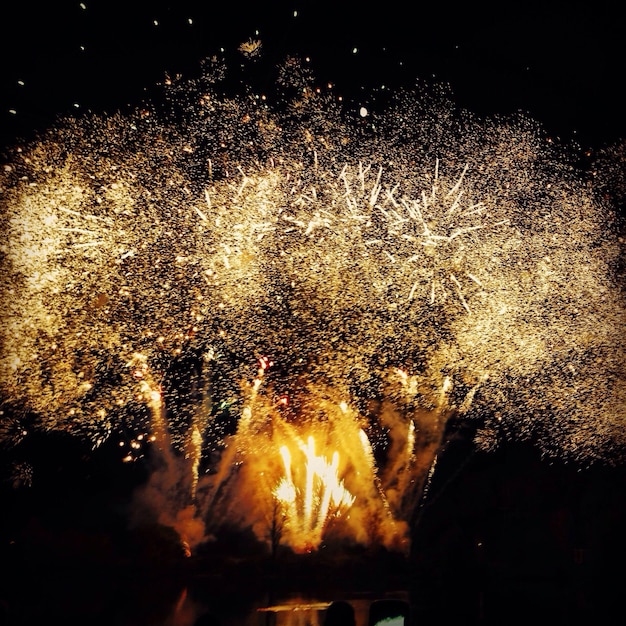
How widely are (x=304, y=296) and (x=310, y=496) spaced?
196 cm

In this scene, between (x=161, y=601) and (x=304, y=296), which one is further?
(x=161, y=601)

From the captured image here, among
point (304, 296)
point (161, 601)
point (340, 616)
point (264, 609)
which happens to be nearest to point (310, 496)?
point (264, 609)

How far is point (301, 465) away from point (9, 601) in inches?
108

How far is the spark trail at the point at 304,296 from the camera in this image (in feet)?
11.8

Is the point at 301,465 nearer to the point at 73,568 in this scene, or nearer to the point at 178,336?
the point at 178,336

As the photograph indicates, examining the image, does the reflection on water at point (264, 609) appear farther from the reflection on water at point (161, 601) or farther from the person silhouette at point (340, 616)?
the person silhouette at point (340, 616)

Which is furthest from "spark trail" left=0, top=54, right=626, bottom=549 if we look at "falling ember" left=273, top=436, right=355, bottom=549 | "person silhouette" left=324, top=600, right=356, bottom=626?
"person silhouette" left=324, top=600, right=356, bottom=626

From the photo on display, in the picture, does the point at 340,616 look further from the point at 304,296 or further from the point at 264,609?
the point at 264,609

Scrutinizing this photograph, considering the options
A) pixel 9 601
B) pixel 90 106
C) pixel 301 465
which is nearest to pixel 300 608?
pixel 301 465

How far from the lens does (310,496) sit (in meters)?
4.54

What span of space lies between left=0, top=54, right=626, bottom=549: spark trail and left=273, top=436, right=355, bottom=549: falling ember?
0.02 m

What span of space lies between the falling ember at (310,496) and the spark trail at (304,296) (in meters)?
0.02

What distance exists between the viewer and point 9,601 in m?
4.08

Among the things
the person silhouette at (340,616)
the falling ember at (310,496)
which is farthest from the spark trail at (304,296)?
the person silhouette at (340,616)
